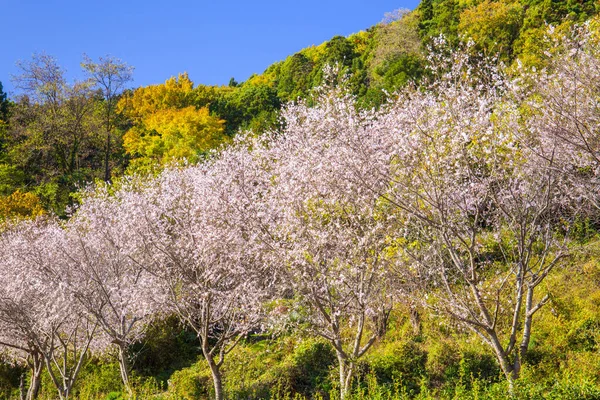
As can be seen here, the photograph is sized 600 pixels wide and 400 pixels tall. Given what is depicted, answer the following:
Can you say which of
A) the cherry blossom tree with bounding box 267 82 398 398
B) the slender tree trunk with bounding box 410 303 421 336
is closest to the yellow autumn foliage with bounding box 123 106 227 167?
the slender tree trunk with bounding box 410 303 421 336

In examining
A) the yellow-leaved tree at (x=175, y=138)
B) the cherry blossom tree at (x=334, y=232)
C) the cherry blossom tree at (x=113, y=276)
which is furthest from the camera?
the yellow-leaved tree at (x=175, y=138)

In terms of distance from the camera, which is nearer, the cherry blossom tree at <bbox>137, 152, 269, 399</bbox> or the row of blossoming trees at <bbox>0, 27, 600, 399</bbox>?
the row of blossoming trees at <bbox>0, 27, 600, 399</bbox>

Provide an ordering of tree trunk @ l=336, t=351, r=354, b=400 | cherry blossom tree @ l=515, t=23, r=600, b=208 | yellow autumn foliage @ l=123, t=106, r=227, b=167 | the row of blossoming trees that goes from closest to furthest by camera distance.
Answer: the row of blossoming trees
cherry blossom tree @ l=515, t=23, r=600, b=208
tree trunk @ l=336, t=351, r=354, b=400
yellow autumn foliage @ l=123, t=106, r=227, b=167

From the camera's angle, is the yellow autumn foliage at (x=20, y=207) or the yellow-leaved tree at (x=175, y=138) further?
Result: the yellow-leaved tree at (x=175, y=138)

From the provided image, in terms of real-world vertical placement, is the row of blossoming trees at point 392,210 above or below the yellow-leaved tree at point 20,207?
below

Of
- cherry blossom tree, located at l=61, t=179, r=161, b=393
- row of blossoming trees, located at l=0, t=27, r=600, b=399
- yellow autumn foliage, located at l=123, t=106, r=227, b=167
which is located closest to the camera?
row of blossoming trees, located at l=0, t=27, r=600, b=399

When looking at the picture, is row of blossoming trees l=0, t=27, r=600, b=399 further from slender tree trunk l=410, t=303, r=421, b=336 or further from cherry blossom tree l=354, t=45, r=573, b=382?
slender tree trunk l=410, t=303, r=421, b=336

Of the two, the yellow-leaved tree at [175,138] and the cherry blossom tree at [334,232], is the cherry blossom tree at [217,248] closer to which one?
the cherry blossom tree at [334,232]

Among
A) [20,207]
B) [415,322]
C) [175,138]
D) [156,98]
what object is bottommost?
[415,322]

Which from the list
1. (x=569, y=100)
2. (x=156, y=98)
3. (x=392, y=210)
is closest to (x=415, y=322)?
(x=392, y=210)

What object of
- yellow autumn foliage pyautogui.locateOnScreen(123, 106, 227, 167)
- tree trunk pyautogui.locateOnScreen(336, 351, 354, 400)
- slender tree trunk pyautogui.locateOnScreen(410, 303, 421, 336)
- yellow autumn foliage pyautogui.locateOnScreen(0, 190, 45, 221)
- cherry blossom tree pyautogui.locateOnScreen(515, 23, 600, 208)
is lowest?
tree trunk pyautogui.locateOnScreen(336, 351, 354, 400)

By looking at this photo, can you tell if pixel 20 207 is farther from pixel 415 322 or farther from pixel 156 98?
pixel 415 322

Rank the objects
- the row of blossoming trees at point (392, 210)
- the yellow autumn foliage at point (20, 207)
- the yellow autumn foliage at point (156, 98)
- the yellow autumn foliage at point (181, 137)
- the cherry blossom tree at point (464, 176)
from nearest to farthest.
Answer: the cherry blossom tree at point (464, 176) → the row of blossoming trees at point (392, 210) → the yellow autumn foliage at point (20, 207) → the yellow autumn foliage at point (181, 137) → the yellow autumn foliage at point (156, 98)

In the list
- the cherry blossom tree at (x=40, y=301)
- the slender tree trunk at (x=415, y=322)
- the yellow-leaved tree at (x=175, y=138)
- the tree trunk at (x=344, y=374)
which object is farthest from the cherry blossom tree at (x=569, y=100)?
the yellow-leaved tree at (x=175, y=138)
